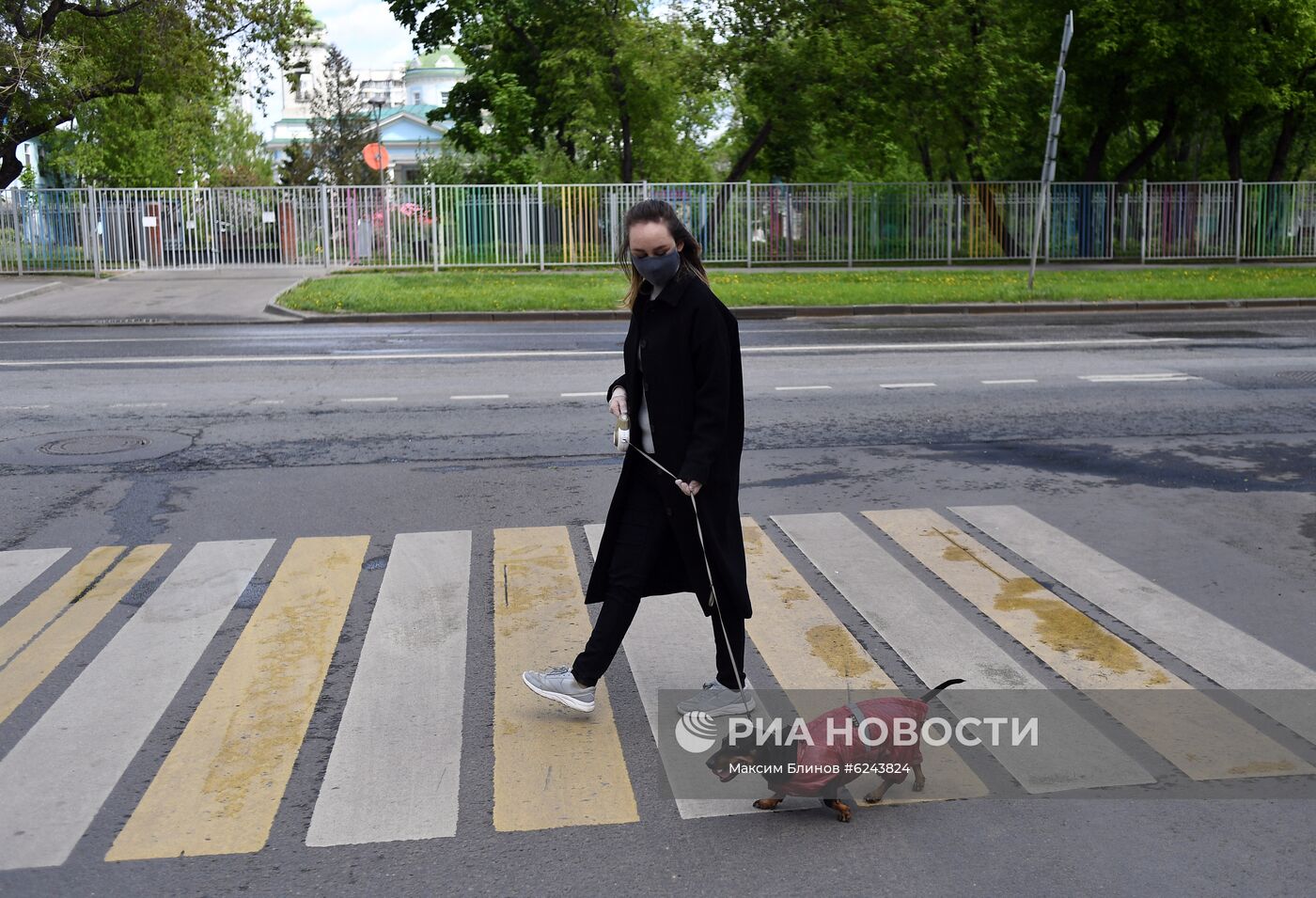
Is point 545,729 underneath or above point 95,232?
underneath

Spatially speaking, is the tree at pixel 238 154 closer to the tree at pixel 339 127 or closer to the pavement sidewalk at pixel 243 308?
the tree at pixel 339 127

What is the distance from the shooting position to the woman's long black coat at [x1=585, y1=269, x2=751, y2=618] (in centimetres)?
471

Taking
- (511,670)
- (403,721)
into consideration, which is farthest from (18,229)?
(403,721)

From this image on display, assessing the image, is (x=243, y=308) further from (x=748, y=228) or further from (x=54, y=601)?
(x=54, y=601)

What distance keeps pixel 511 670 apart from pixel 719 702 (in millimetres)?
973

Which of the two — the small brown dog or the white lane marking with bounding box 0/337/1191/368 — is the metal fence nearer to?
the white lane marking with bounding box 0/337/1191/368

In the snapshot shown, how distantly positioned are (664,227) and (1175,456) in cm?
647

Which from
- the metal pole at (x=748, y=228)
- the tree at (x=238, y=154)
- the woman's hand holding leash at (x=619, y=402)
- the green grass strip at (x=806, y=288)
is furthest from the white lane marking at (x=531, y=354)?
the tree at (x=238, y=154)

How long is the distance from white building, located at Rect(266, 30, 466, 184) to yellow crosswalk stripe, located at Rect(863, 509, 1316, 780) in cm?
7966

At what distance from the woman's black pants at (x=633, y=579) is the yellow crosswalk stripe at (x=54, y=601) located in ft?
8.29

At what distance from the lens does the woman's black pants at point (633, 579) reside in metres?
4.88

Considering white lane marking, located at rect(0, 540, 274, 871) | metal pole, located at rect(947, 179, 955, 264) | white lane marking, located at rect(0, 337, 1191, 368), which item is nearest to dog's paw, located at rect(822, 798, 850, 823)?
white lane marking, located at rect(0, 540, 274, 871)

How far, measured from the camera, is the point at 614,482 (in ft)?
29.8

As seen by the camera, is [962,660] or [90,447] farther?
[90,447]
